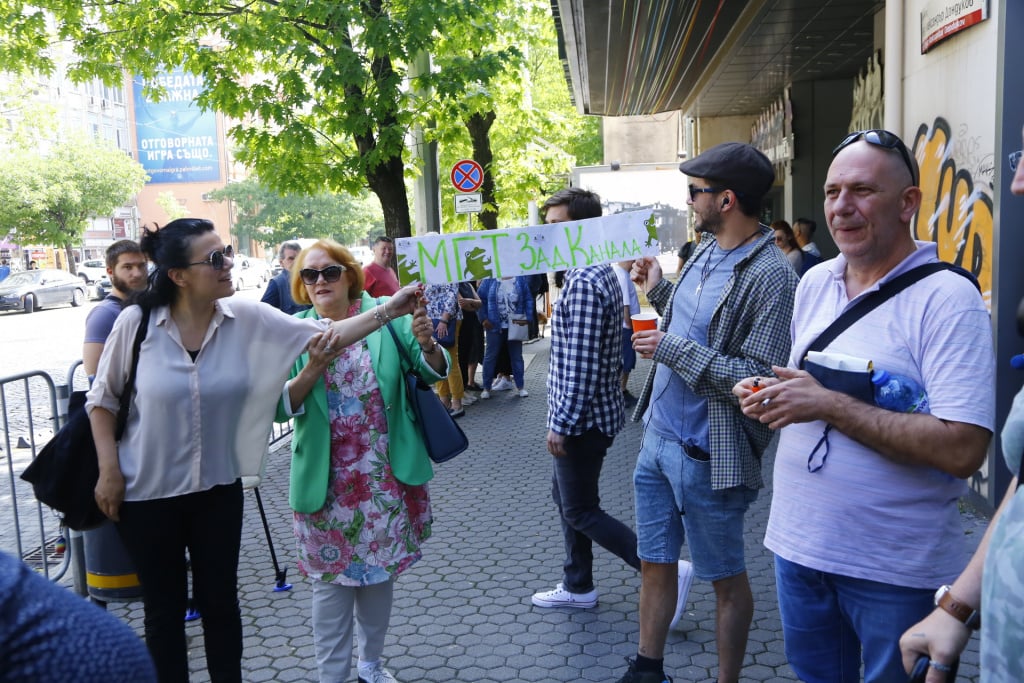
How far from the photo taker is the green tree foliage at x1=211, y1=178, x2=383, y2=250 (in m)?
71.5

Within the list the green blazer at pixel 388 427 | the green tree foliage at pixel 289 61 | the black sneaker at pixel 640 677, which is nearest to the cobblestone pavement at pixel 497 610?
the black sneaker at pixel 640 677

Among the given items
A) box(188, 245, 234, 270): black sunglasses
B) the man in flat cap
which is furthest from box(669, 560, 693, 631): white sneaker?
box(188, 245, 234, 270): black sunglasses

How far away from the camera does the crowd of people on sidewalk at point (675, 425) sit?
2.13 meters

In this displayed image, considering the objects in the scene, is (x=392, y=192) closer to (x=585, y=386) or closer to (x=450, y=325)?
(x=450, y=325)

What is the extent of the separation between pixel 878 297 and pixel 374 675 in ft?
8.56

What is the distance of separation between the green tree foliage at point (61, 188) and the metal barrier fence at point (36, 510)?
3474 cm

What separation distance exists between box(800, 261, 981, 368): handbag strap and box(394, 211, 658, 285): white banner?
1295 mm

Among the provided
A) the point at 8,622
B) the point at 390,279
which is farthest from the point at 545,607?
the point at 390,279

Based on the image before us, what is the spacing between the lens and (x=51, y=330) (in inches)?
925

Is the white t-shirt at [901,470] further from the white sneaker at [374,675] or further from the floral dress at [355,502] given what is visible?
the white sneaker at [374,675]

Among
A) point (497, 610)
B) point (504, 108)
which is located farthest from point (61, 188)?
point (497, 610)

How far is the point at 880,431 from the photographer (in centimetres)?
209

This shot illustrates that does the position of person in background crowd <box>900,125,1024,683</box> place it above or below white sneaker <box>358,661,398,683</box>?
above

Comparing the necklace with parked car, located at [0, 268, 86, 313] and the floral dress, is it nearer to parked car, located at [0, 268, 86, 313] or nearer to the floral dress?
the floral dress
